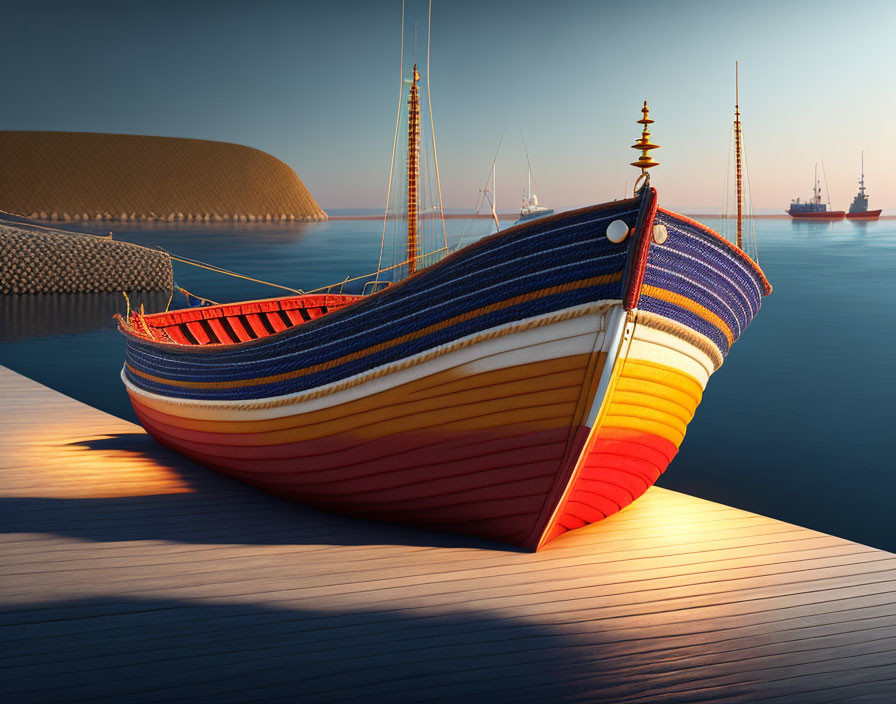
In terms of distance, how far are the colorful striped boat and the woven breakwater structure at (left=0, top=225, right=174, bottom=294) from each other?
53.9 ft

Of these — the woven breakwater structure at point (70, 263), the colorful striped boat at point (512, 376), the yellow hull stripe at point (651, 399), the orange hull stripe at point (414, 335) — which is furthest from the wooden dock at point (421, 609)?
the woven breakwater structure at point (70, 263)

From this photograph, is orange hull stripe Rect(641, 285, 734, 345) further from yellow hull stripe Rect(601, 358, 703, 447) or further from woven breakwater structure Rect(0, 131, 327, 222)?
woven breakwater structure Rect(0, 131, 327, 222)

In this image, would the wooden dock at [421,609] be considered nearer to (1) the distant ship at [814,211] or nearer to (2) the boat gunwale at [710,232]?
(2) the boat gunwale at [710,232]

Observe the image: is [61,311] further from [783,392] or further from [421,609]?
[421,609]

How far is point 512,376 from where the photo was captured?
2963mm

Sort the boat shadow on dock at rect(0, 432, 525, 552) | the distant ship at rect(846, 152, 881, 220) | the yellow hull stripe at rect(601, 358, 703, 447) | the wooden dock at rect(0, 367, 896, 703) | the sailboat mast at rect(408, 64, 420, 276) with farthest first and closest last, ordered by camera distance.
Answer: the distant ship at rect(846, 152, 881, 220) → the sailboat mast at rect(408, 64, 420, 276) → the boat shadow on dock at rect(0, 432, 525, 552) → the yellow hull stripe at rect(601, 358, 703, 447) → the wooden dock at rect(0, 367, 896, 703)

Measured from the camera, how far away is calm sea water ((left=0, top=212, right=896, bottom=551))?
770cm

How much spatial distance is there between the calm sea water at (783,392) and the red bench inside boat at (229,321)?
3.35 meters

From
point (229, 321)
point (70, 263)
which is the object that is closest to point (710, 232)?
point (229, 321)

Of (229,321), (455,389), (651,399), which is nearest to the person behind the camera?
(455,389)

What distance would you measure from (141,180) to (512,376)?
292 feet

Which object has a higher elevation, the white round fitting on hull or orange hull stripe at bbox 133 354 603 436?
the white round fitting on hull

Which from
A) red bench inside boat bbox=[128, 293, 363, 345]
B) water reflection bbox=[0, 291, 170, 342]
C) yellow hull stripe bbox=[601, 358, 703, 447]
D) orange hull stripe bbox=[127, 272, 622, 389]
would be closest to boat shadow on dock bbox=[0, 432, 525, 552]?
orange hull stripe bbox=[127, 272, 622, 389]

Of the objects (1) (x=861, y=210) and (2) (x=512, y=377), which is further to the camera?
(1) (x=861, y=210)
